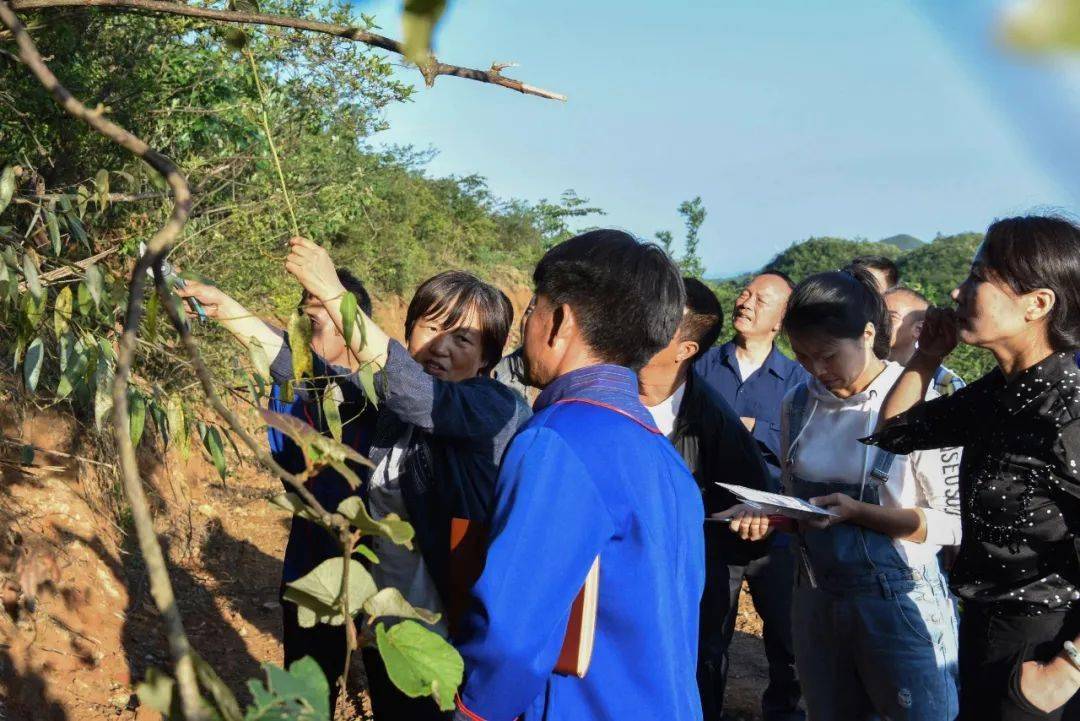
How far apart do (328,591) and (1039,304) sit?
173 centimetres

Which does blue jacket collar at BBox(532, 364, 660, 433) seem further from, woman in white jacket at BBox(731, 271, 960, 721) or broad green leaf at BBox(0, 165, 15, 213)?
woman in white jacket at BBox(731, 271, 960, 721)

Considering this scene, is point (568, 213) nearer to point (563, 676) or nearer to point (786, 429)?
point (786, 429)

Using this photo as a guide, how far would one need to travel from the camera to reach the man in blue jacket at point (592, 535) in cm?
160

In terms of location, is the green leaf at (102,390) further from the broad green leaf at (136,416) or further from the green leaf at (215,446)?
the green leaf at (215,446)

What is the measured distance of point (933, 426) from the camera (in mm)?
2607

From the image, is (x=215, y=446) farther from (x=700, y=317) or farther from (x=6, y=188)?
(x=700, y=317)

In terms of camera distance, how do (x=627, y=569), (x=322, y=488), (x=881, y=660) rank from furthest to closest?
(x=322, y=488) → (x=881, y=660) → (x=627, y=569)

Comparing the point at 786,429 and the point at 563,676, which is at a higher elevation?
the point at 786,429

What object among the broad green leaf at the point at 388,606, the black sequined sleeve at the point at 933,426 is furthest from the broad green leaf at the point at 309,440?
the black sequined sleeve at the point at 933,426

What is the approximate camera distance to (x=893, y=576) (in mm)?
2875

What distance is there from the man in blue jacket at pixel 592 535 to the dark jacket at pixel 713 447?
5.53 ft

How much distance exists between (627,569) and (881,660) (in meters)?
1.43

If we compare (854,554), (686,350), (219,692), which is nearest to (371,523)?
(219,692)

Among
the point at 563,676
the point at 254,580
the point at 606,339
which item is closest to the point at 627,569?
the point at 563,676
